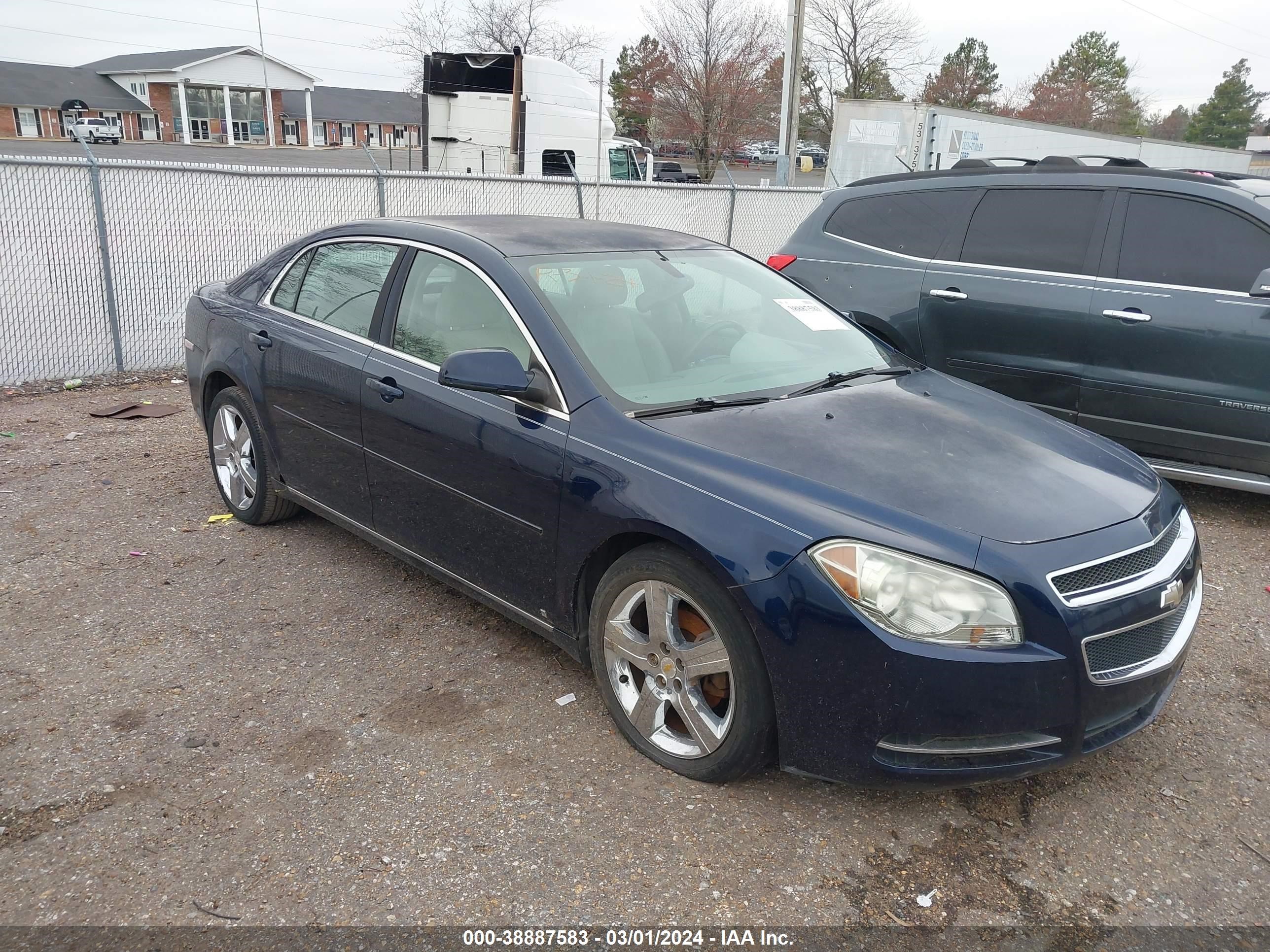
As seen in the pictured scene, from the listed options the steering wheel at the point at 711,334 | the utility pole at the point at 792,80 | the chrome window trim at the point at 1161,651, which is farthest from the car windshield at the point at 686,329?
the utility pole at the point at 792,80

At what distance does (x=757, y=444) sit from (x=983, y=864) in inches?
52.9

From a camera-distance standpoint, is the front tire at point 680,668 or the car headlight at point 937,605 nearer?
the car headlight at point 937,605

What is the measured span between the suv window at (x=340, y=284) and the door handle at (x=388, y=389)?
289 millimetres

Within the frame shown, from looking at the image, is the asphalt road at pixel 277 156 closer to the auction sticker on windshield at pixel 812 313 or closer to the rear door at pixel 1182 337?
the rear door at pixel 1182 337

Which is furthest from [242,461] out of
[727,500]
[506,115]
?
[506,115]

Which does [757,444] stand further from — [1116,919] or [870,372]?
[1116,919]

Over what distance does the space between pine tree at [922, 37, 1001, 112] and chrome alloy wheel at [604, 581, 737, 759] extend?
220 feet

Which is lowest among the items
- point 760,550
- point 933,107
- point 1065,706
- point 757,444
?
point 1065,706

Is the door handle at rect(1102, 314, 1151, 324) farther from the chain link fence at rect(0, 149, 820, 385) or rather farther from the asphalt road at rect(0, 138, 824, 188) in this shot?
the asphalt road at rect(0, 138, 824, 188)

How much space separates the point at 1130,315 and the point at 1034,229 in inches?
34.9

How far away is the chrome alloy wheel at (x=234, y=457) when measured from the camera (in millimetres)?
4980

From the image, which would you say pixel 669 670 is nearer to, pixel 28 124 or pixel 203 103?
pixel 203 103

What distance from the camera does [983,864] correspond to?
8.68ft

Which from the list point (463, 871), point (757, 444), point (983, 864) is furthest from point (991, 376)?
point (463, 871)
